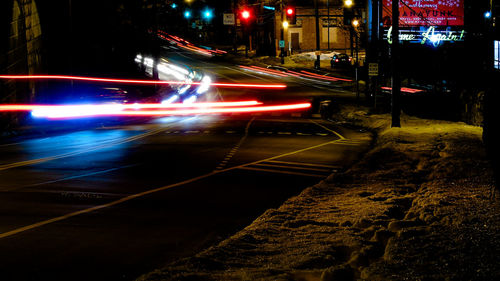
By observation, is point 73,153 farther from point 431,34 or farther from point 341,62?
point 341,62

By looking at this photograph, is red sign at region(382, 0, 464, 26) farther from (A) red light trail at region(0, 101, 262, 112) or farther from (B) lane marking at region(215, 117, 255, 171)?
(B) lane marking at region(215, 117, 255, 171)

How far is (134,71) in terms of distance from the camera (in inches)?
2111

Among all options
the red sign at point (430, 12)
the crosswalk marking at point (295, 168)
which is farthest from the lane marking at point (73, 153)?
the red sign at point (430, 12)

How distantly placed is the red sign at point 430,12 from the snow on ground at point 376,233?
1025 inches

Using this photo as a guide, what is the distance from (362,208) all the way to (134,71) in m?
45.2

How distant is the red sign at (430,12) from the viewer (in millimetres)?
39375

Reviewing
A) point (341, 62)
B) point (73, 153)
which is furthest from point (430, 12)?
point (73, 153)

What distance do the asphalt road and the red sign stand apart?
16.4 meters

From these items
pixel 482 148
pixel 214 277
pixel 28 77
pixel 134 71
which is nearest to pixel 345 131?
pixel 482 148

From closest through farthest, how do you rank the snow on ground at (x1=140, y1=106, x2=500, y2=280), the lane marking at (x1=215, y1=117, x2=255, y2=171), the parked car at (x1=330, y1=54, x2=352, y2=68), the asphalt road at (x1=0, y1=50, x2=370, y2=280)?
1. the snow on ground at (x1=140, y1=106, x2=500, y2=280)
2. the asphalt road at (x1=0, y1=50, x2=370, y2=280)
3. the lane marking at (x1=215, y1=117, x2=255, y2=171)
4. the parked car at (x1=330, y1=54, x2=352, y2=68)

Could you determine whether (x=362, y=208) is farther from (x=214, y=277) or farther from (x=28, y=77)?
(x=28, y=77)

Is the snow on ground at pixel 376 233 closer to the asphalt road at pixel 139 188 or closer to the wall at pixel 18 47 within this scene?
the asphalt road at pixel 139 188

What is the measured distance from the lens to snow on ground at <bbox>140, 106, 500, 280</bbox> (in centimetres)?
689

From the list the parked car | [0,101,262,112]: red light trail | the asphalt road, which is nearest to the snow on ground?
the asphalt road
